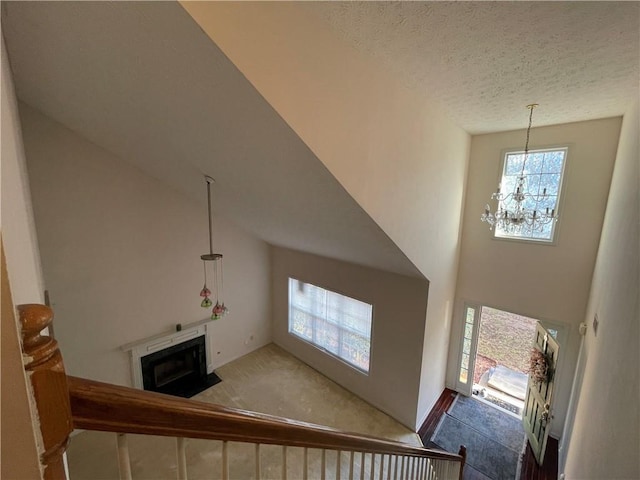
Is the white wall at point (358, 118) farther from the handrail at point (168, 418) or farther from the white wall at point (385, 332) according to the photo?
the handrail at point (168, 418)

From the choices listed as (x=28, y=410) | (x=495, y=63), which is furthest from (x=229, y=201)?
(x=28, y=410)

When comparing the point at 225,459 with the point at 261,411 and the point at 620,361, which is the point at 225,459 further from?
the point at 261,411

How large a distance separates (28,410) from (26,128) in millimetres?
4128

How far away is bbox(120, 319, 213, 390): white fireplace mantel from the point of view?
13.5ft

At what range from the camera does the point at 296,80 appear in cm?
165

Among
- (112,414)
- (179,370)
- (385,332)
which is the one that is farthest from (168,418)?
(179,370)

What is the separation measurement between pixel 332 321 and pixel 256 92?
4.26 meters

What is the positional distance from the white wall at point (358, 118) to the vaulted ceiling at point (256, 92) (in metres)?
0.09

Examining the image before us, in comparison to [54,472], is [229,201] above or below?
above

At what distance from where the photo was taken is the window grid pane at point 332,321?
4602 mm

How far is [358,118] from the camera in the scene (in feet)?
6.81

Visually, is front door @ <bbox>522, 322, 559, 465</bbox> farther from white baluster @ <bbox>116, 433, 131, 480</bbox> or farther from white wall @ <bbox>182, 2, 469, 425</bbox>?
white baluster @ <bbox>116, 433, 131, 480</bbox>

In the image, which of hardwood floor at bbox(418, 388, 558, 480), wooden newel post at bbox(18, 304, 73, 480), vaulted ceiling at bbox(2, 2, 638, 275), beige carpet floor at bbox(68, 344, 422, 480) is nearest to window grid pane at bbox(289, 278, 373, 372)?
beige carpet floor at bbox(68, 344, 422, 480)

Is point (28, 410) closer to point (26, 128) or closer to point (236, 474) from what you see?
point (236, 474)
